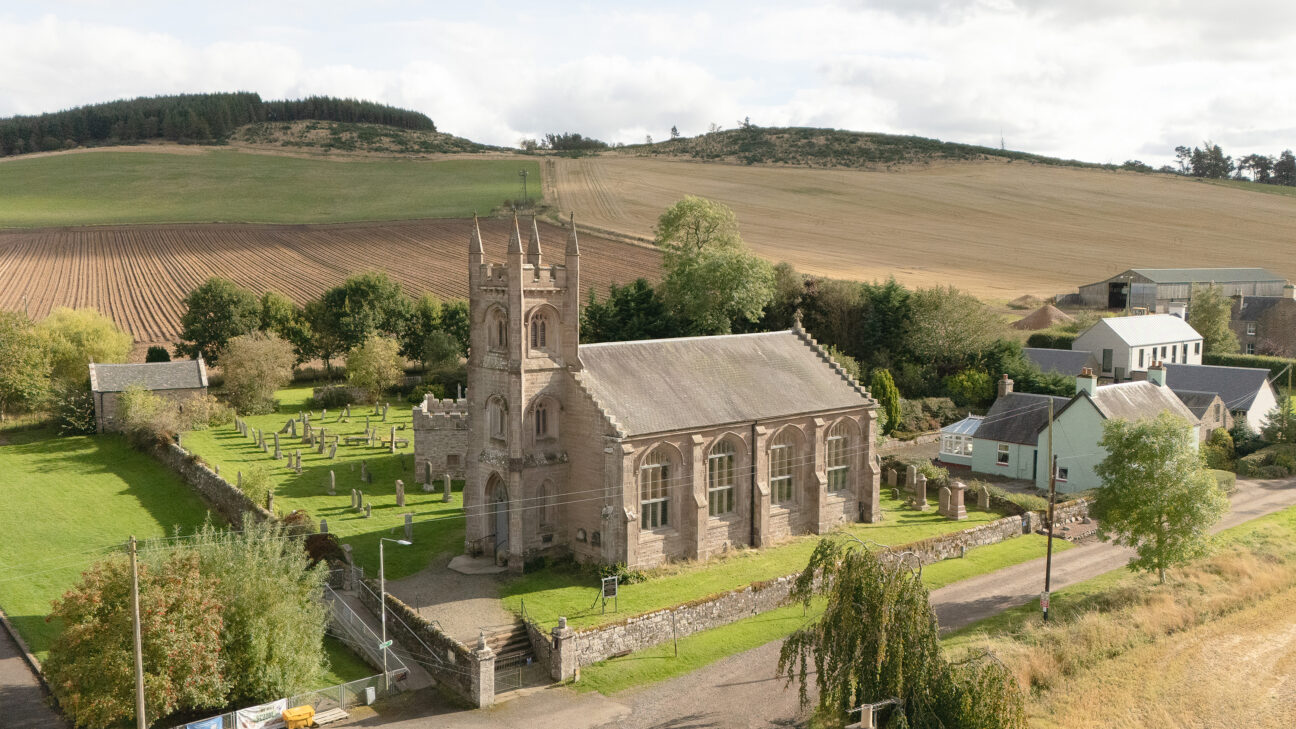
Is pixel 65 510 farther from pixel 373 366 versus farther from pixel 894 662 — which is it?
pixel 894 662

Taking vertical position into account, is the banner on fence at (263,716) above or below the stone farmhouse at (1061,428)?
below

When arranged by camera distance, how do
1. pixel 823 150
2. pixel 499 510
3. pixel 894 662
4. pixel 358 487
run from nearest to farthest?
pixel 894 662
pixel 499 510
pixel 358 487
pixel 823 150

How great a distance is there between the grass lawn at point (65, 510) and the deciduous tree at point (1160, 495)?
39621 mm

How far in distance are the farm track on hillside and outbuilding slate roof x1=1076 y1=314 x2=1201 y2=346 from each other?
40.6 metres

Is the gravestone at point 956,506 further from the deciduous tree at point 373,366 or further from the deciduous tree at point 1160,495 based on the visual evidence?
the deciduous tree at point 373,366

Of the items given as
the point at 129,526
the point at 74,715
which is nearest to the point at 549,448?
the point at 74,715

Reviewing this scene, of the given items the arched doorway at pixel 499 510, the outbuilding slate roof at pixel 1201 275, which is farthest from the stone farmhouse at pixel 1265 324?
the arched doorway at pixel 499 510

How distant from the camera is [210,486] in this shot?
46906 mm

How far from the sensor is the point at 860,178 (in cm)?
13825

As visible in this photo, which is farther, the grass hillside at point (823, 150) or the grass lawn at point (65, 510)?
the grass hillside at point (823, 150)

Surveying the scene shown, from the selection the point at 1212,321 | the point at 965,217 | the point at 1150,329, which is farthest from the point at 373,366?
the point at 965,217

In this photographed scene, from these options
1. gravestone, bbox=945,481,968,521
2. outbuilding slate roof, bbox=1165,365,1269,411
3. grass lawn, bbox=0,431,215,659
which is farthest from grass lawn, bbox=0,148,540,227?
gravestone, bbox=945,481,968,521

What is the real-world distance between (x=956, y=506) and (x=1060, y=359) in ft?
99.0

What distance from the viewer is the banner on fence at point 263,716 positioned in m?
26.5
